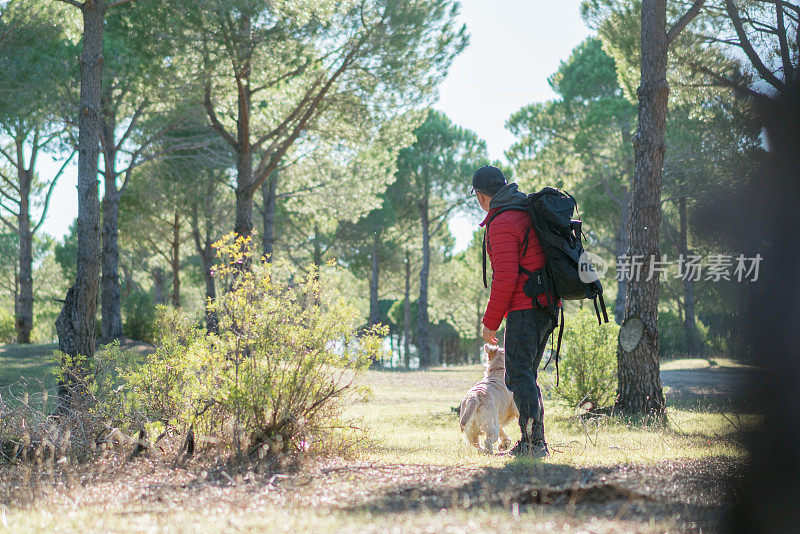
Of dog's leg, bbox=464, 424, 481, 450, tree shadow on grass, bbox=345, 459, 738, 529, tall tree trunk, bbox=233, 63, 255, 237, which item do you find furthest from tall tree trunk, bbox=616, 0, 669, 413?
tall tree trunk, bbox=233, 63, 255, 237

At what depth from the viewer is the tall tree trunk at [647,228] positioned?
278 inches

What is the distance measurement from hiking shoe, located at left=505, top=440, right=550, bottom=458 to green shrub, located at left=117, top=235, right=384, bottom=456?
3.59ft

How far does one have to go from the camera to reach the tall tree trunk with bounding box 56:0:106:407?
691 cm

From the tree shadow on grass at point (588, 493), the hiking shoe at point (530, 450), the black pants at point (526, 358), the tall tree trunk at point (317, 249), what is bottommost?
the hiking shoe at point (530, 450)

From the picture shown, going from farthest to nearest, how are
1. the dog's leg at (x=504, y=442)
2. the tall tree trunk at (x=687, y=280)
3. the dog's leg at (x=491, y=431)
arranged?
1. the dog's leg at (x=504, y=442)
2. the dog's leg at (x=491, y=431)
3. the tall tree trunk at (x=687, y=280)

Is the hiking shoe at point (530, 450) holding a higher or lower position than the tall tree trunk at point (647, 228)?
lower

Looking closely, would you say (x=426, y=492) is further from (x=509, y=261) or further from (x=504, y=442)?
(x=504, y=442)

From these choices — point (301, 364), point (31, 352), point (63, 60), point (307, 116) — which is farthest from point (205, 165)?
point (301, 364)

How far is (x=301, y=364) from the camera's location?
167 inches

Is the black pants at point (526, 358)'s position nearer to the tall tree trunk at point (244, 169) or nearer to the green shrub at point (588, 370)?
the green shrub at point (588, 370)

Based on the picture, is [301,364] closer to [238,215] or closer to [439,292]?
[238,215]

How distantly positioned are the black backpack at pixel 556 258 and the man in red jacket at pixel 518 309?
5 cm

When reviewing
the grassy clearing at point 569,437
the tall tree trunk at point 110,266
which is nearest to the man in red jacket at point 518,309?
the grassy clearing at point 569,437

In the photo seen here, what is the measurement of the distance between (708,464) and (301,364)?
7.89 feet
